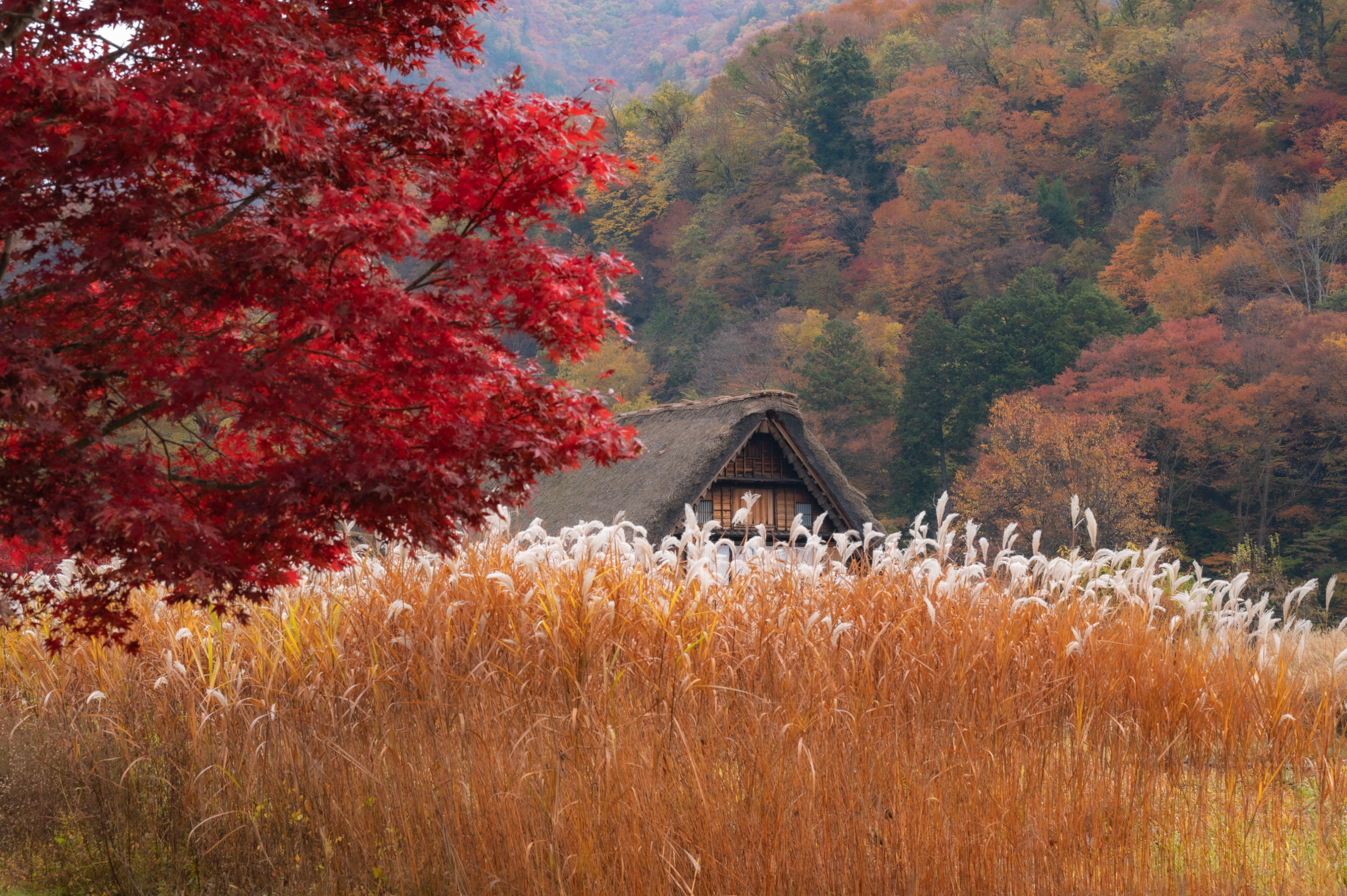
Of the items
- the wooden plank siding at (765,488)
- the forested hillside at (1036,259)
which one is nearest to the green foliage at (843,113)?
the forested hillside at (1036,259)

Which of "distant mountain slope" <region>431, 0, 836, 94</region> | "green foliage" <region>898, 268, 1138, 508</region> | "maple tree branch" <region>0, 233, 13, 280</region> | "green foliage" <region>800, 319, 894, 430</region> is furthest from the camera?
"distant mountain slope" <region>431, 0, 836, 94</region>

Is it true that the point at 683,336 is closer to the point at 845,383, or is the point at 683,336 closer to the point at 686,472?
the point at 845,383

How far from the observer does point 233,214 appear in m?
2.76

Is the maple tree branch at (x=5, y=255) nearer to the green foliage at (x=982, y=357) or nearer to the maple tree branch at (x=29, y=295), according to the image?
the maple tree branch at (x=29, y=295)

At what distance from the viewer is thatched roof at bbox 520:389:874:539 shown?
576 inches

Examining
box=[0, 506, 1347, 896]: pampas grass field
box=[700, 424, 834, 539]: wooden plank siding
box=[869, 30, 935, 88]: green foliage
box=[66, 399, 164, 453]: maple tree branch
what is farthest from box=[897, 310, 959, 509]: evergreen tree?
box=[66, 399, 164, 453]: maple tree branch

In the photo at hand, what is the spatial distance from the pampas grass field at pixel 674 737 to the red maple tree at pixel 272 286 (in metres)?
0.94

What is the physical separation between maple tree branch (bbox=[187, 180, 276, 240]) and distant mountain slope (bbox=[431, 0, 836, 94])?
182ft

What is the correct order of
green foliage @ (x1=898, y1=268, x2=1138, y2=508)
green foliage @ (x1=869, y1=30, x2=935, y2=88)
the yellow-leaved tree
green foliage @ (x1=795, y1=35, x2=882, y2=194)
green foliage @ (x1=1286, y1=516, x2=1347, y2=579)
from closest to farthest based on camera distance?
green foliage @ (x1=1286, y1=516, x2=1347, y2=579)
green foliage @ (x1=898, y1=268, x2=1138, y2=508)
the yellow-leaved tree
green foliage @ (x1=795, y1=35, x2=882, y2=194)
green foliage @ (x1=869, y1=30, x2=935, y2=88)

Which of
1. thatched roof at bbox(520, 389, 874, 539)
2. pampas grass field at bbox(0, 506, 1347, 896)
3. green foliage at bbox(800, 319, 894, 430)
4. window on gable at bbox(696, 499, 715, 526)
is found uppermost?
green foliage at bbox(800, 319, 894, 430)

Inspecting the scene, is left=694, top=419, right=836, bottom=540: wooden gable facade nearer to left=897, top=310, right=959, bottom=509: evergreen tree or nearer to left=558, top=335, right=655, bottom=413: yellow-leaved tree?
left=897, top=310, right=959, bottom=509: evergreen tree

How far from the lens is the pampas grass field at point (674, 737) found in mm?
2877

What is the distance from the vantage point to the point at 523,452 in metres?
2.90

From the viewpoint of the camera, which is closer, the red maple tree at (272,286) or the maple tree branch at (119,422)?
the red maple tree at (272,286)
